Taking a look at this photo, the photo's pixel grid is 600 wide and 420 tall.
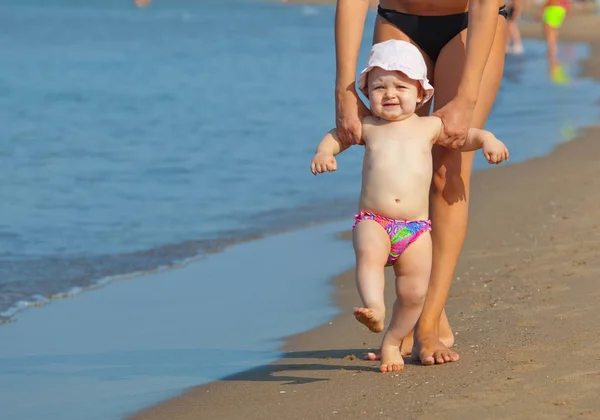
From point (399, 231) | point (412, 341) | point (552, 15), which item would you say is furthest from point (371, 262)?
point (552, 15)

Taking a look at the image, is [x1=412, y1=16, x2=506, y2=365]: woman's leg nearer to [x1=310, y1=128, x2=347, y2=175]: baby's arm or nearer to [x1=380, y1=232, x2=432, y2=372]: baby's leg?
[x1=380, y1=232, x2=432, y2=372]: baby's leg

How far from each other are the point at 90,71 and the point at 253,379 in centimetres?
1669

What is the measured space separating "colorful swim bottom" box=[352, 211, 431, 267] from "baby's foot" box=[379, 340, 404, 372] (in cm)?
33

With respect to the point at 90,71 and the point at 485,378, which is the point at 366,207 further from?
the point at 90,71

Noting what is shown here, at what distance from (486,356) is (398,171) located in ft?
2.50

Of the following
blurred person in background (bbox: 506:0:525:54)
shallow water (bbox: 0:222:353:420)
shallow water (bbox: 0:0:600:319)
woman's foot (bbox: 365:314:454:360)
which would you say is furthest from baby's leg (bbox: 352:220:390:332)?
blurred person in background (bbox: 506:0:525:54)

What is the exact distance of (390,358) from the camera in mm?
4191

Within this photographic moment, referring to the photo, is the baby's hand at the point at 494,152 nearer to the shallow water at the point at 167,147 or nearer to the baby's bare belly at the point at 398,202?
the baby's bare belly at the point at 398,202

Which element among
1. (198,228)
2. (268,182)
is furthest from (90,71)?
(198,228)

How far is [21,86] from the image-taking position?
18.0 m

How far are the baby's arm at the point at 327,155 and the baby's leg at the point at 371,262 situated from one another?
9.0 inches

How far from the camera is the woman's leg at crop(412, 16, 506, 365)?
431cm

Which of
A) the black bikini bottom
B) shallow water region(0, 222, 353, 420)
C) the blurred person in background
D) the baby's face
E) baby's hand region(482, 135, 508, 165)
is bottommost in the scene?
the blurred person in background

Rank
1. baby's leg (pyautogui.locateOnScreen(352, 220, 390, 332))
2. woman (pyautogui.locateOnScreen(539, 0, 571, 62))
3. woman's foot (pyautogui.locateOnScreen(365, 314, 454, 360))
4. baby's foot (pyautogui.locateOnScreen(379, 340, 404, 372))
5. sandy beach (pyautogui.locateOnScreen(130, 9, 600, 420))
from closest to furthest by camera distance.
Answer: sandy beach (pyautogui.locateOnScreen(130, 9, 600, 420))
baby's leg (pyautogui.locateOnScreen(352, 220, 390, 332))
baby's foot (pyautogui.locateOnScreen(379, 340, 404, 372))
woman's foot (pyautogui.locateOnScreen(365, 314, 454, 360))
woman (pyautogui.locateOnScreen(539, 0, 571, 62))
